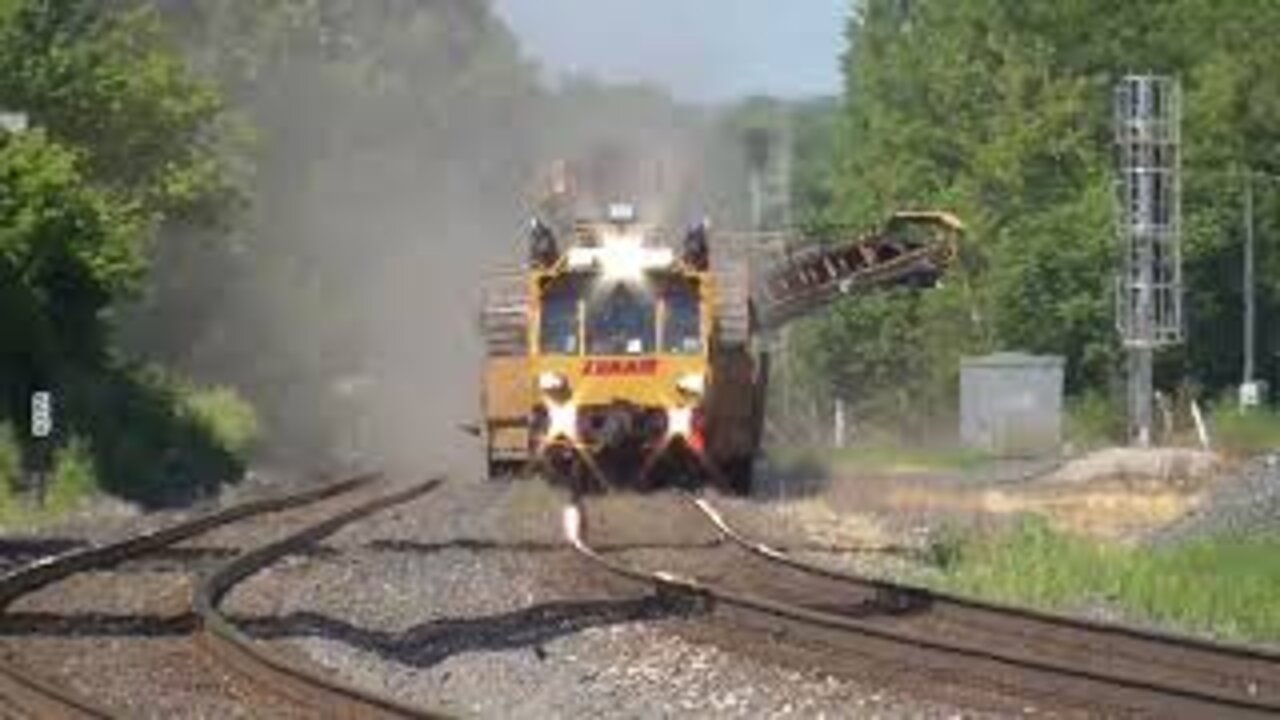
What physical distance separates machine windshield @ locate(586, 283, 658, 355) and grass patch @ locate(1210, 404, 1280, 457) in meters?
20.1

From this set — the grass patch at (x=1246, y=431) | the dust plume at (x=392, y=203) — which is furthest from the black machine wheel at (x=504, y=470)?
the grass patch at (x=1246, y=431)

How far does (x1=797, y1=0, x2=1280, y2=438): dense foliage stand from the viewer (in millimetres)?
71625

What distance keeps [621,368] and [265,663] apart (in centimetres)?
1928

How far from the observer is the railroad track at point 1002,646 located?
46.1ft

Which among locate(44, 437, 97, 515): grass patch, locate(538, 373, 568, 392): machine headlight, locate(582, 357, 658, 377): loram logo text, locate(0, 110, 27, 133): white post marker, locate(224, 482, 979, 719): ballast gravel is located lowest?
locate(224, 482, 979, 719): ballast gravel

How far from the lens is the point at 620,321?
1348 inches

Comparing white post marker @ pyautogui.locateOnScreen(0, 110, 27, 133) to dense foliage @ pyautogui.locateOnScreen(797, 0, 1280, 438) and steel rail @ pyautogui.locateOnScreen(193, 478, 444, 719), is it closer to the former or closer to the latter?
steel rail @ pyautogui.locateOnScreen(193, 478, 444, 719)

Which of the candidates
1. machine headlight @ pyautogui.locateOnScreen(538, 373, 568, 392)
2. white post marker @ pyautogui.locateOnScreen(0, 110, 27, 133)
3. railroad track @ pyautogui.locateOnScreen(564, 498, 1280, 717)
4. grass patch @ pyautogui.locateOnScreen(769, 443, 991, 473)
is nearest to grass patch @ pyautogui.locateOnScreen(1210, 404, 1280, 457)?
grass patch @ pyautogui.locateOnScreen(769, 443, 991, 473)

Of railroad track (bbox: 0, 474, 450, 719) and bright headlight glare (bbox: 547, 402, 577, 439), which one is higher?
bright headlight glare (bbox: 547, 402, 577, 439)

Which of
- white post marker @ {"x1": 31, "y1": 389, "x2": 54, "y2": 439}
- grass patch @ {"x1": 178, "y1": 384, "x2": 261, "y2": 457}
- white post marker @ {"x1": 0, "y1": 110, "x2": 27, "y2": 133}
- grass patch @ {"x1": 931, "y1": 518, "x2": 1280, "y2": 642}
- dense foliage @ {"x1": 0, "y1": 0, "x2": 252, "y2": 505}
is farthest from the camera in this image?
grass patch @ {"x1": 178, "y1": 384, "x2": 261, "y2": 457}

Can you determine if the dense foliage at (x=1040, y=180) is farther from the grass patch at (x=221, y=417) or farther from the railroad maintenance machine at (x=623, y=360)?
the railroad maintenance machine at (x=623, y=360)

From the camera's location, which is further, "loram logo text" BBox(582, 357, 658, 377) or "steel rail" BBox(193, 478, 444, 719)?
"loram logo text" BBox(582, 357, 658, 377)

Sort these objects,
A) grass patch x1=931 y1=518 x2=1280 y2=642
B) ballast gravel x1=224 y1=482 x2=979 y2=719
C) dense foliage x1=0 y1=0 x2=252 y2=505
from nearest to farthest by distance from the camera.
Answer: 1. ballast gravel x1=224 y1=482 x2=979 y2=719
2. grass patch x1=931 y1=518 x2=1280 y2=642
3. dense foliage x1=0 y1=0 x2=252 y2=505

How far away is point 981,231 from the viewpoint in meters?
77.1
